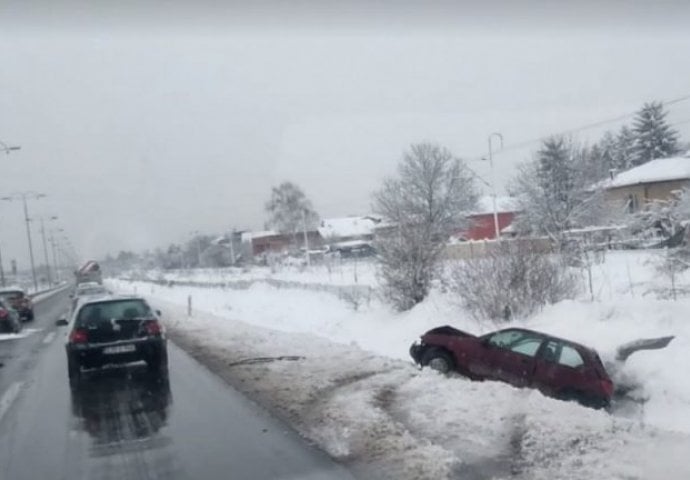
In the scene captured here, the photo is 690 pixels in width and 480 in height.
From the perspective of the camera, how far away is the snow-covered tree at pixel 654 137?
75812 mm

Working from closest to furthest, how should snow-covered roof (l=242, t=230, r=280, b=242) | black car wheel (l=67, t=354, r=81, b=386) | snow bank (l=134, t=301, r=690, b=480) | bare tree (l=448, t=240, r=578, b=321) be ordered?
snow bank (l=134, t=301, r=690, b=480) < black car wheel (l=67, t=354, r=81, b=386) < bare tree (l=448, t=240, r=578, b=321) < snow-covered roof (l=242, t=230, r=280, b=242)

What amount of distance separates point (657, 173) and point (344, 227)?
7311 cm

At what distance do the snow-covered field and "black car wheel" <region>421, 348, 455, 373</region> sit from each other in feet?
1.71

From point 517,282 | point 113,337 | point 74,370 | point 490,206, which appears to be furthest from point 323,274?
point 490,206

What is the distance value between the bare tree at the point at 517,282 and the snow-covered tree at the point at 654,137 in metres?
62.5

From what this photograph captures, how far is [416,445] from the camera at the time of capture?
7.52 metres

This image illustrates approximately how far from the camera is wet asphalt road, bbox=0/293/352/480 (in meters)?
7.25

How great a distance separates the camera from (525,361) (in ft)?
41.4

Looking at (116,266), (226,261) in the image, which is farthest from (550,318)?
(116,266)

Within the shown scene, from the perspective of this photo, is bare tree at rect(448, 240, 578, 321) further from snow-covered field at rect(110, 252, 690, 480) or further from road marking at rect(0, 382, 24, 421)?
road marking at rect(0, 382, 24, 421)

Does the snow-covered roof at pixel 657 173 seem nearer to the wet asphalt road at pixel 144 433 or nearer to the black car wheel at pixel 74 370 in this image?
the black car wheel at pixel 74 370

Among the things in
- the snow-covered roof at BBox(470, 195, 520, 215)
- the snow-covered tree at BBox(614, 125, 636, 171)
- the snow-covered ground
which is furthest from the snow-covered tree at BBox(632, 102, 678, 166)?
the snow-covered ground

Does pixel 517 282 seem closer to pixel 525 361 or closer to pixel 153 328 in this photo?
pixel 525 361

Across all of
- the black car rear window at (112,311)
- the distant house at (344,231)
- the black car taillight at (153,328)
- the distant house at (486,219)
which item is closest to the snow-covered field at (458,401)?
the black car taillight at (153,328)
